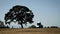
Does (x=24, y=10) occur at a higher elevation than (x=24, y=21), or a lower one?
higher

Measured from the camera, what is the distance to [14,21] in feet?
107

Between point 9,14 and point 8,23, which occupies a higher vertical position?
point 9,14

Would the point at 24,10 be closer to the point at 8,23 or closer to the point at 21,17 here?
the point at 21,17

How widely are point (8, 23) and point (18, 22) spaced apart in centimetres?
240

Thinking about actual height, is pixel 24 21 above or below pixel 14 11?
below

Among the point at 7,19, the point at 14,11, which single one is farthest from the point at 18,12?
the point at 7,19

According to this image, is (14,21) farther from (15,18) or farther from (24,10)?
(24,10)

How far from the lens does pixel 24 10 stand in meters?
33.3

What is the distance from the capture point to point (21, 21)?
3167 centimetres

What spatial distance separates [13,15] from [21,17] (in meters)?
2.15

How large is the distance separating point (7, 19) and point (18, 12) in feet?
9.89

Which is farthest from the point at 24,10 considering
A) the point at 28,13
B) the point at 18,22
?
the point at 18,22

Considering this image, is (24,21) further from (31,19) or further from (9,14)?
(9,14)

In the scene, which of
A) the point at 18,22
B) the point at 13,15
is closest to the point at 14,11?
the point at 13,15
